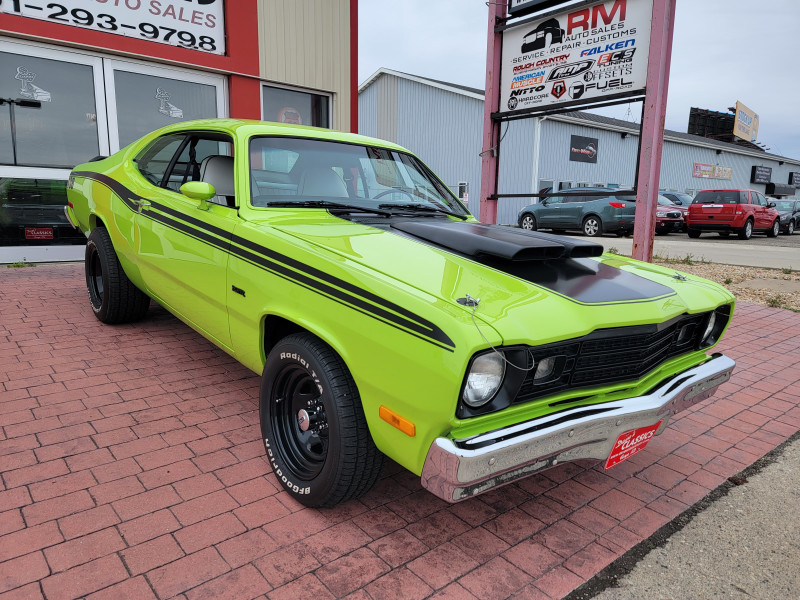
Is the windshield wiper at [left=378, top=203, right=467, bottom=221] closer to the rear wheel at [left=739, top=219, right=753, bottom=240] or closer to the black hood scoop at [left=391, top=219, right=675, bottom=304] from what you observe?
the black hood scoop at [left=391, top=219, right=675, bottom=304]

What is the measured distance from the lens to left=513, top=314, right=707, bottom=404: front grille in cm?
195

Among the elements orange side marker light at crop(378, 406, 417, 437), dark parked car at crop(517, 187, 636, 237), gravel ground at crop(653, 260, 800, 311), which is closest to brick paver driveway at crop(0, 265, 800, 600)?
orange side marker light at crop(378, 406, 417, 437)

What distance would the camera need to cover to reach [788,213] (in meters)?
21.3

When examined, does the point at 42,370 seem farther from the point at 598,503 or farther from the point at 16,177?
the point at 16,177

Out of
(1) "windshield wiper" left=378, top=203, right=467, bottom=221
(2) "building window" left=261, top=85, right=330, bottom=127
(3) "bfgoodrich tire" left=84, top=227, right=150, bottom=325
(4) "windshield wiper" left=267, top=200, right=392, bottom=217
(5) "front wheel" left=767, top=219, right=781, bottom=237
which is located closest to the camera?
(4) "windshield wiper" left=267, top=200, right=392, bottom=217

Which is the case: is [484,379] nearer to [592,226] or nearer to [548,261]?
[548,261]

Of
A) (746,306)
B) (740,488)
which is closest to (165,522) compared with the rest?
(740,488)

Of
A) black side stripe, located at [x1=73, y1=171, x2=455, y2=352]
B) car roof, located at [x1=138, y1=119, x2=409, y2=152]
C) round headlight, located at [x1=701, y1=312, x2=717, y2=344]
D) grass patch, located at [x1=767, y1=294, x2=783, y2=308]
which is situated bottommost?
grass patch, located at [x1=767, y1=294, x2=783, y2=308]

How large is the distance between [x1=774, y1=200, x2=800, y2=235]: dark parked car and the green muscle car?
22753 millimetres

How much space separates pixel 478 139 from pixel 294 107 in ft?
46.6

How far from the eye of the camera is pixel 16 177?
21.9 feet

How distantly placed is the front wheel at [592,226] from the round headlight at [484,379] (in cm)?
1632

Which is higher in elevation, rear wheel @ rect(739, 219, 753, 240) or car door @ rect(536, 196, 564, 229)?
car door @ rect(536, 196, 564, 229)

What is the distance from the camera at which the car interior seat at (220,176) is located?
2968 mm
